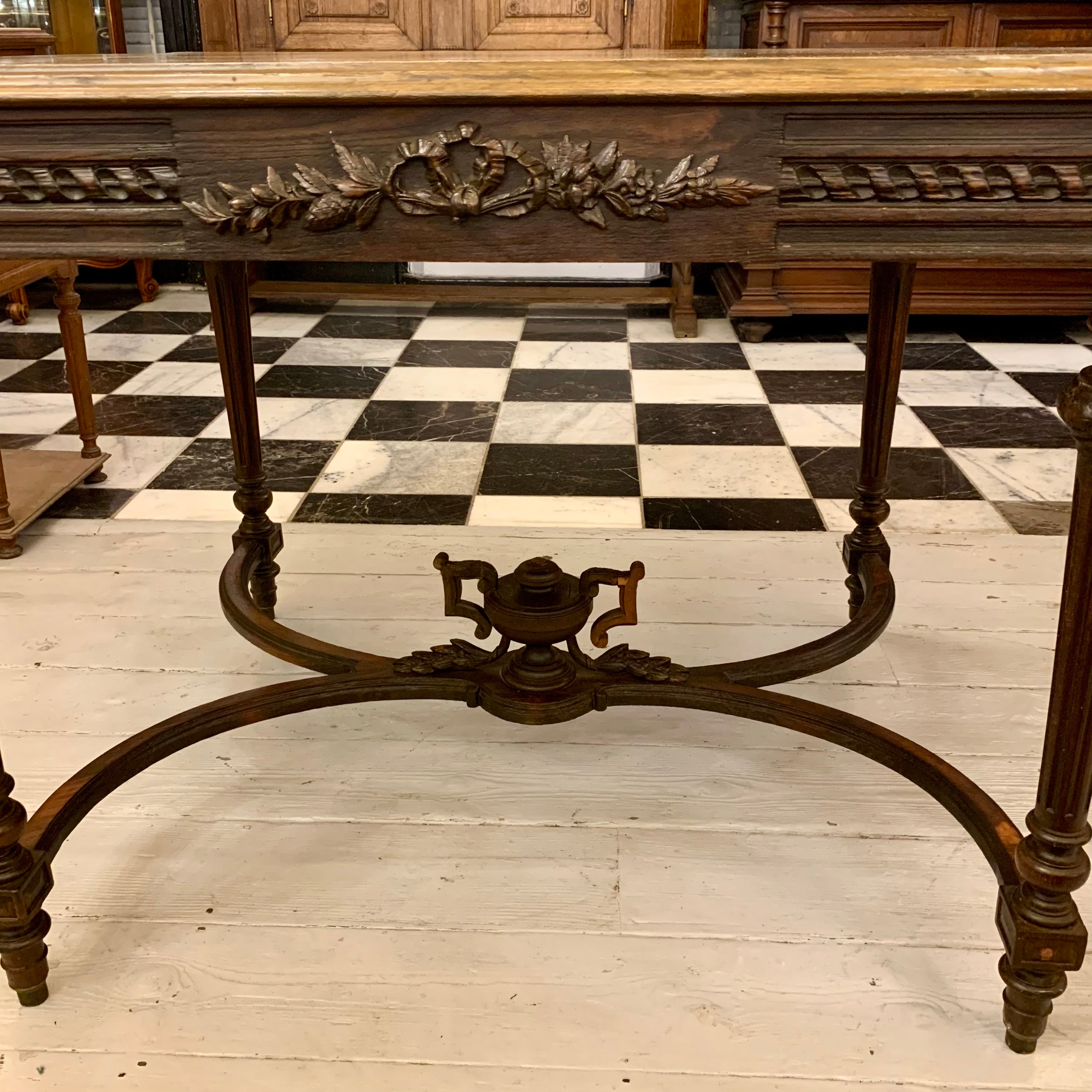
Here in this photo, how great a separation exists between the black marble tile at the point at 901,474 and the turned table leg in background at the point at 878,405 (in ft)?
2.08

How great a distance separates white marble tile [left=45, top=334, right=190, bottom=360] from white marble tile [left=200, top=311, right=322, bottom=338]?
123mm

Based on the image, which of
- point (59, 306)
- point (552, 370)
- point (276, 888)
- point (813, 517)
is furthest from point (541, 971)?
point (552, 370)

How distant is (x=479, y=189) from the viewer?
0.73 m

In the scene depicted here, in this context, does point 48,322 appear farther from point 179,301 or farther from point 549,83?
point 549,83

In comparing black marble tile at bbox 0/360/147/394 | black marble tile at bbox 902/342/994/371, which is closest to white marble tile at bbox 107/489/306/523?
black marble tile at bbox 0/360/147/394

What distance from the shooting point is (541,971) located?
99 centimetres

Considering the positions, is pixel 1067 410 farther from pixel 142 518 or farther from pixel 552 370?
pixel 552 370

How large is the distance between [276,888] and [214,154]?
68 centimetres

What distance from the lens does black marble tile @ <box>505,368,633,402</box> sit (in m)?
2.68

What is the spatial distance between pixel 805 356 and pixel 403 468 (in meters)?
1.32

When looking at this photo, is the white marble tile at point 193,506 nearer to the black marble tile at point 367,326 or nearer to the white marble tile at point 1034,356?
the black marble tile at point 367,326

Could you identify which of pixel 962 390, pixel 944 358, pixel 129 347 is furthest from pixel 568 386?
pixel 129 347

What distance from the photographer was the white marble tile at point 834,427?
2389mm

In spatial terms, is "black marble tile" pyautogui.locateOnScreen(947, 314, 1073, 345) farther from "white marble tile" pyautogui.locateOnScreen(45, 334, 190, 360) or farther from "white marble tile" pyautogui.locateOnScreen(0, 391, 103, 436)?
"white marble tile" pyautogui.locateOnScreen(0, 391, 103, 436)
